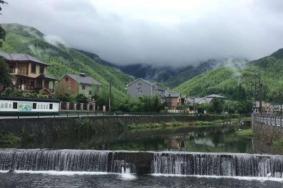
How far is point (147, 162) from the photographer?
39719 millimetres

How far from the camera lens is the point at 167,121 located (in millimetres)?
108062

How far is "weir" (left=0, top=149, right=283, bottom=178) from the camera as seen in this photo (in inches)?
1545

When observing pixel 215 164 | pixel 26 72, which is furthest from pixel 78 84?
pixel 215 164

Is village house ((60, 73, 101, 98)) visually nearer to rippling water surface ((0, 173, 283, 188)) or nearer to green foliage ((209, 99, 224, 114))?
green foliage ((209, 99, 224, 114))

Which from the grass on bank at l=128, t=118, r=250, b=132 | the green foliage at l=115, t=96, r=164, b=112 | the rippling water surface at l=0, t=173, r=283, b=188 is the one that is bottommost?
the rippling water surface at l=0, t=173, r=283, b=188

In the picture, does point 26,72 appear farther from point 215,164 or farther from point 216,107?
point 216,107

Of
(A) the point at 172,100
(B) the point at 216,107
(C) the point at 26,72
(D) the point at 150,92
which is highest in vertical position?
(C) the point at 26,72

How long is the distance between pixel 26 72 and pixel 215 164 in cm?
6115

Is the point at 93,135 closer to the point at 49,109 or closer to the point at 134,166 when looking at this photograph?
the point at 49,109

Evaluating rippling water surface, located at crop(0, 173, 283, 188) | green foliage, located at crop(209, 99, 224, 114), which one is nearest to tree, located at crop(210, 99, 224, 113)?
green foliage, located at crop(209, 99, 224, 114)

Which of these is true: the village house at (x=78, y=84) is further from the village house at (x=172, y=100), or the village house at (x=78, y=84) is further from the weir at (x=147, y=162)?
the weir at (x=147, y=162)

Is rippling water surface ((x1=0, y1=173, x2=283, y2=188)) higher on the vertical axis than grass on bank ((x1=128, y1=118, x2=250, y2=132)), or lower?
lower

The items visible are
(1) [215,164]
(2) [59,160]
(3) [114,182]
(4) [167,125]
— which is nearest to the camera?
(3) [114,182]

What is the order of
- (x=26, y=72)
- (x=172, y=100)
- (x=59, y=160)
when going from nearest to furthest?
(x=59, y=160) → (x=26, y=72) → (x=172, y=100)
